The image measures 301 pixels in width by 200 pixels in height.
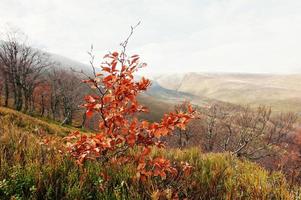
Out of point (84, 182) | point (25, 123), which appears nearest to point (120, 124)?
point (84, 182)

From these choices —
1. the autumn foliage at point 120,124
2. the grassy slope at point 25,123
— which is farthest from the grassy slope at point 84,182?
the grassy slope at point 25,123

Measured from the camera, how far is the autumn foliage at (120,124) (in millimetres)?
4301

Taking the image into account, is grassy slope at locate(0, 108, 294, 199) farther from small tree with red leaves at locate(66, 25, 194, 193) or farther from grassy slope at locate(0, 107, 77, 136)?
grassy slope at locate(0, 107, 77, 136)

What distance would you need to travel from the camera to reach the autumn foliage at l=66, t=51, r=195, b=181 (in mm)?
4301

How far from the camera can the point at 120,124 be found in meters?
4.60

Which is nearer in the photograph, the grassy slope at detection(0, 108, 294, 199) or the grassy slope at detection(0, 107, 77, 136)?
the grassy slope at detection(0, 108, 294, 199)

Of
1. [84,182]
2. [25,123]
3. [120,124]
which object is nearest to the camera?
[84,182]

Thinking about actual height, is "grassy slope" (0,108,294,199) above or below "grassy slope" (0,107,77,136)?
above

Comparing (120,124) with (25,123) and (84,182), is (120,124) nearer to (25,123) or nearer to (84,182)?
(84,182)

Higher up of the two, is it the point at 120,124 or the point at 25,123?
the point at 120,124

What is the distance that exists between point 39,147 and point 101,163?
1.09 m

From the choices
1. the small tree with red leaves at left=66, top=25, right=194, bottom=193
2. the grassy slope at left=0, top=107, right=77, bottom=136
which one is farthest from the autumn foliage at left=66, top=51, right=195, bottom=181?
the grassy slope at left=0, top=107, right=77, bottom=136

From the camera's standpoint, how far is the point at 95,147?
422 centimetres

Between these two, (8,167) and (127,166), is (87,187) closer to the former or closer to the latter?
(127,166)
